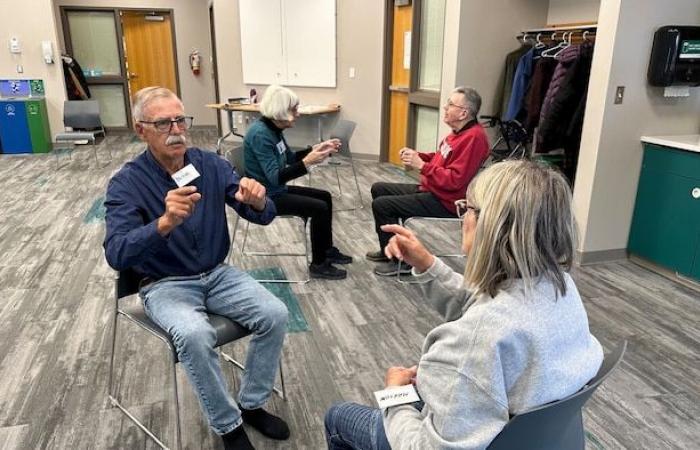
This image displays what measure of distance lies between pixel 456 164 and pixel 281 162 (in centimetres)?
104

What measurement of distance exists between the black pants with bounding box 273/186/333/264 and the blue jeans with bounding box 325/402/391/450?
1.88 meters

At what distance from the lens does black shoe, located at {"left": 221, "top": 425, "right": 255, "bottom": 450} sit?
172cm

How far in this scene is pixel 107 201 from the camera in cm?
173

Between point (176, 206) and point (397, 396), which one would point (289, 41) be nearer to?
point (176, 206)

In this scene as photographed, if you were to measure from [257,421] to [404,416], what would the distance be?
1.01 m

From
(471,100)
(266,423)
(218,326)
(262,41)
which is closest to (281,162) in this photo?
(471,100)

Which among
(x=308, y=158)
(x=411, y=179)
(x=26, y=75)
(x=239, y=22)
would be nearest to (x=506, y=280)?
(x=308, y=158)

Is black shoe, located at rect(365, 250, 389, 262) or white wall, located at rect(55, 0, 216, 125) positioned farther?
white wall, located at rect(55, 0, 216, 125)

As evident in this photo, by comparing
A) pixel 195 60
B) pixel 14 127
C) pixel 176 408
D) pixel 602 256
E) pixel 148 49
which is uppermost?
pixel 148 49

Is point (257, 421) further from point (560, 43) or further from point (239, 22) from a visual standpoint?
point (239, 22)

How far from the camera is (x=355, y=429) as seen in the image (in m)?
1.24

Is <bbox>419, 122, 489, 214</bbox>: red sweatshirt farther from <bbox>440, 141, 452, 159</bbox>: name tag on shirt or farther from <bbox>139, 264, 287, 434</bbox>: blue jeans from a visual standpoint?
<bbox>139, 264, 287, 434</bbox>: blue jeans

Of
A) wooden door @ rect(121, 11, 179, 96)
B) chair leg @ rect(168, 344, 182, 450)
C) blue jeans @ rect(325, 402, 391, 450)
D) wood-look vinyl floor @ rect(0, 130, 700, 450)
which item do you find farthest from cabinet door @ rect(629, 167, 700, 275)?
wooden door @ rect(121, 11, 179, 96)

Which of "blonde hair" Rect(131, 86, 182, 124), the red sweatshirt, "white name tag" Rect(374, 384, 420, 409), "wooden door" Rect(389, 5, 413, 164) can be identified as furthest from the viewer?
"wooden door" Rect(389, 5, 413, 164)
